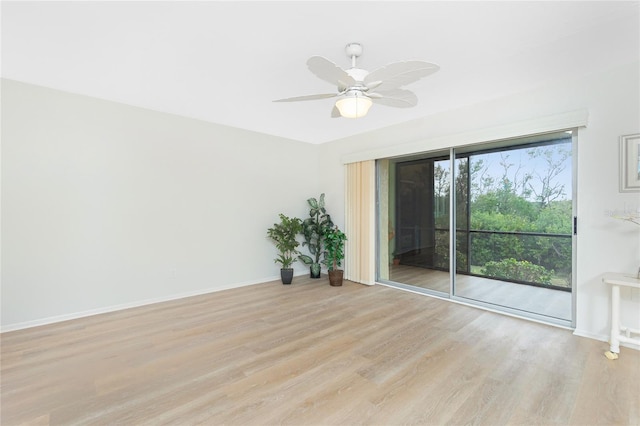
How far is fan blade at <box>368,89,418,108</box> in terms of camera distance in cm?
236

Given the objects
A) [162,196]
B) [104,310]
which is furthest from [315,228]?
[104,310]

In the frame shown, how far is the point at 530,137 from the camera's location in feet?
10.7

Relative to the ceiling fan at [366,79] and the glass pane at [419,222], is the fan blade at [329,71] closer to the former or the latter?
the ceiling fan at [366,79]

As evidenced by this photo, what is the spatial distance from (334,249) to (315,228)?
0.57 m

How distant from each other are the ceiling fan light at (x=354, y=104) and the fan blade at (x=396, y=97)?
9 cm

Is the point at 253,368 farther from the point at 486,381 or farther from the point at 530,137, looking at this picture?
the point at 530,137

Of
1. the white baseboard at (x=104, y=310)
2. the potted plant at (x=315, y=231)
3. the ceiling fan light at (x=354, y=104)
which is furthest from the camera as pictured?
the potted plant at (x=315, y=231)

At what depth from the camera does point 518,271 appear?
11.8 ft

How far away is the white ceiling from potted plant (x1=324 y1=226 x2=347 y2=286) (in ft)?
8.28

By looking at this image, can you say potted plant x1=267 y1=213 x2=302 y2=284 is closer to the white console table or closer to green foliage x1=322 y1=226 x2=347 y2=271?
green foliage x1=322 y1=226 x2=347 y2=271

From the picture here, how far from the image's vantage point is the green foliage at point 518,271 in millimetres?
3365

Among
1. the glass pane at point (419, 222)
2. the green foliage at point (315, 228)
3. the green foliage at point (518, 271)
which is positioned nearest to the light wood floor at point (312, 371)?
the green foliage at point (518, 271)

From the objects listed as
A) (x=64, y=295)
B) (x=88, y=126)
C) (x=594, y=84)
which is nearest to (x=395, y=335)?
(x=594, y=84)

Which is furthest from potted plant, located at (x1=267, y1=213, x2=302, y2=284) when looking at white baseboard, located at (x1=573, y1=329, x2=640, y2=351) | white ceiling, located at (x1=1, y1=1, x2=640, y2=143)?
white baseboard, located at (x1=573, y1=329, x2=640, y2=351)
